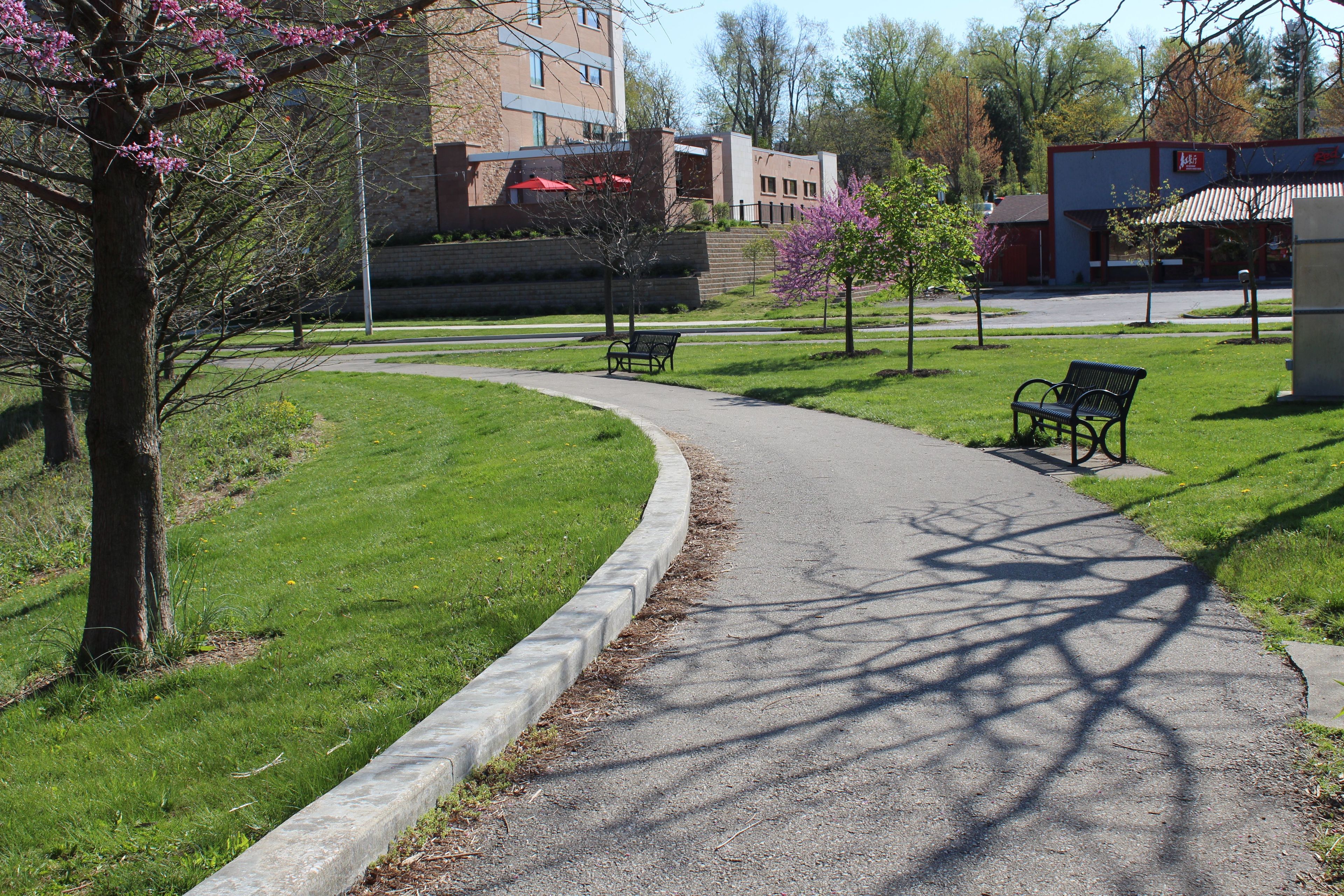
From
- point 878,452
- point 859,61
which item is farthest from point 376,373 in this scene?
point 859,61

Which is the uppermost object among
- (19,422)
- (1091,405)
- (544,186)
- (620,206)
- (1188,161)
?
(1188,161)

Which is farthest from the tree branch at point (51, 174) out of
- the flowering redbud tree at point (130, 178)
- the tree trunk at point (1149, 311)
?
the tree trunk at point (1149, 311)

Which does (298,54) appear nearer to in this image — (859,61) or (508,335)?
(508,335)

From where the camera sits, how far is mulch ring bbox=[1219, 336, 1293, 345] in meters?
20.5

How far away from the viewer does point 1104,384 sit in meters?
10.3

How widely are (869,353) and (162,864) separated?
19.9 meters

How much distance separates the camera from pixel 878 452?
10.8 m

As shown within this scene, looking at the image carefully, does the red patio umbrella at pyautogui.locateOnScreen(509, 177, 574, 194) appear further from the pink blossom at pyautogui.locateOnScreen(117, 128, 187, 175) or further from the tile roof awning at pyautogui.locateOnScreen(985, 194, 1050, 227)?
the pink blossom at pyautogui.locateOnScreen(117, 128, 187, 175)

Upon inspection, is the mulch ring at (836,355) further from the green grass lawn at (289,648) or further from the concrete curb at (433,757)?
the concrete curb at (433,757)

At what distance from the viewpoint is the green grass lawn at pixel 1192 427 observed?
5961mm

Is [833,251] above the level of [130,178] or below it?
above

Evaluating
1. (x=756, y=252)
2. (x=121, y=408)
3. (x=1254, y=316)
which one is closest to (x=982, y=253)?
(x=1254, y=316)

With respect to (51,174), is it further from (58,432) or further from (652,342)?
(652,342)

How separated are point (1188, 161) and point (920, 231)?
115 ft
